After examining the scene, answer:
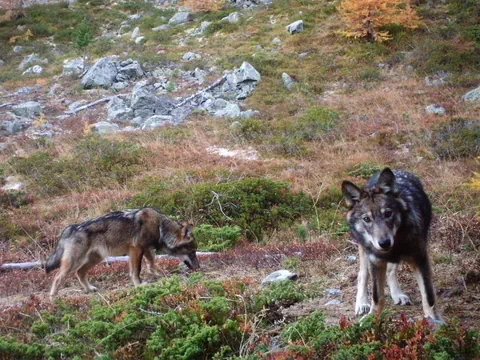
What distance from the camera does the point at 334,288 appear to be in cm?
609

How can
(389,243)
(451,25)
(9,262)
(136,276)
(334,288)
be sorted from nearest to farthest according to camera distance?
1. (389,243)
2. (334,288)
3. (136,276)
4. (9,262)
5. (451,25)

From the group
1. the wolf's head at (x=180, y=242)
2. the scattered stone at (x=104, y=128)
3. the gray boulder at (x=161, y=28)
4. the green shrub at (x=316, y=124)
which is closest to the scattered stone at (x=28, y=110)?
the scattered stone at (x=104, y=128)

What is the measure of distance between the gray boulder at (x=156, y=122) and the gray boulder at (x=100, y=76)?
6581 mm

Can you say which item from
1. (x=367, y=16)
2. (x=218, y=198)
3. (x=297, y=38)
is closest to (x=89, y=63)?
(x=297, y=38)

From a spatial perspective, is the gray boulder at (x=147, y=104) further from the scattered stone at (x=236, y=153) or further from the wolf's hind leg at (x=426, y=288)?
the wolf's hind leg at (x=426, y=288)

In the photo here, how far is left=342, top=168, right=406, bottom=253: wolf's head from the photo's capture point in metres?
4.43

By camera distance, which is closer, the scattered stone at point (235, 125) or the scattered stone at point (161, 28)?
the scattered stone at point (235, 125)

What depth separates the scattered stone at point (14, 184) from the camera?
14.5 meters

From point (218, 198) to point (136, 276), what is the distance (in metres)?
3.85

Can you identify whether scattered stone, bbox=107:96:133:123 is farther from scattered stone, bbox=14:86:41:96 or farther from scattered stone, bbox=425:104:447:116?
scattered stone, bbox=425:104:447:116

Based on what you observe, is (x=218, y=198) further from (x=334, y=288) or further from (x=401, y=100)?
(x=401, y=100)

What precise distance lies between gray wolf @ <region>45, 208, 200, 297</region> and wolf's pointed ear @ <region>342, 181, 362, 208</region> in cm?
351

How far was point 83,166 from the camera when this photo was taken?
15242 millimetres

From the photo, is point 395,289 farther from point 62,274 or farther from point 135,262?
point 62,274
